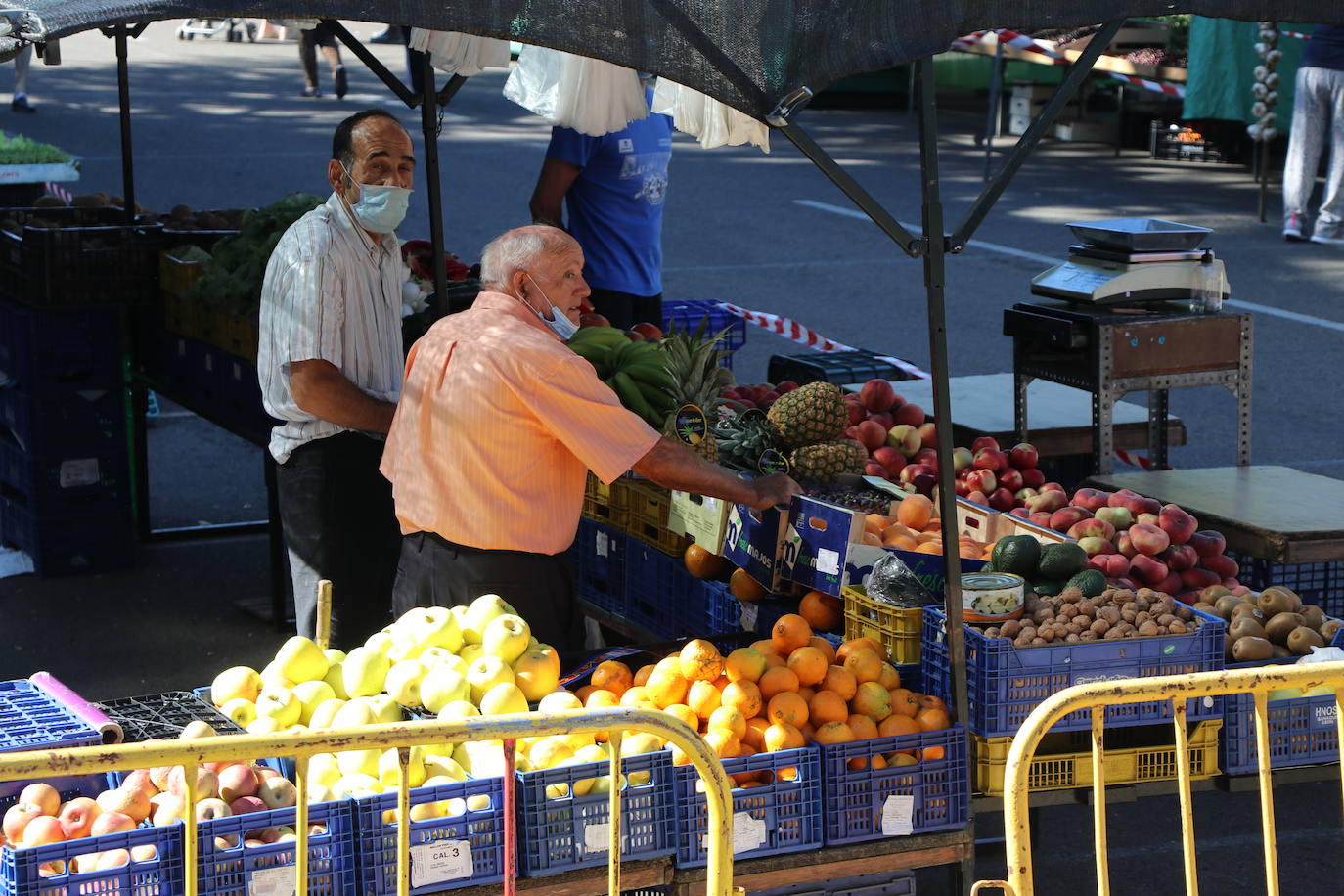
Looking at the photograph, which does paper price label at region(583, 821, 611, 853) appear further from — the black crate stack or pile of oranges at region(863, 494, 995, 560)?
the black crate stack

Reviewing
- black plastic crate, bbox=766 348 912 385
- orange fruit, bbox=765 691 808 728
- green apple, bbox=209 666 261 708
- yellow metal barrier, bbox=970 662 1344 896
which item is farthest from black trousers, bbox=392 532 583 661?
black plastic crate, bbox=766 348 912 385

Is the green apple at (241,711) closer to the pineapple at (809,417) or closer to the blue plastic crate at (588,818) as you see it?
the blue plastic crate at (588,818)

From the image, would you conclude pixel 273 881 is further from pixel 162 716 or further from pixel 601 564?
pixel 601 564

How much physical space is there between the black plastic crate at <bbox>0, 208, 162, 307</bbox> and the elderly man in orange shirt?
3.31 m

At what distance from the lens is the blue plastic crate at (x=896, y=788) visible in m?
4.01

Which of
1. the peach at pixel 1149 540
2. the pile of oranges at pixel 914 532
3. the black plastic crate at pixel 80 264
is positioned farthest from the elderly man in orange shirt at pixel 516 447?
the black plastic crate at pixel 80 264

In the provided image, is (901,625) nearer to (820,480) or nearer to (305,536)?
(820,480)

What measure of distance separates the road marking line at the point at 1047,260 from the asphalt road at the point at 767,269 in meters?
0.04

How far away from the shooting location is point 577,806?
379 centimetres

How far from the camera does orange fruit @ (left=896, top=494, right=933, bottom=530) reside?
17.1 feet

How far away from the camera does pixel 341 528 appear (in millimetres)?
5809

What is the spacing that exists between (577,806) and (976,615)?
1243mm

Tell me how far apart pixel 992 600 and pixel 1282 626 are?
99 centimetres

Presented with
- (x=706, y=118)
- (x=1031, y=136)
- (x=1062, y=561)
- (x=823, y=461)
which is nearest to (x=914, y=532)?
(x=1062, y=561)
